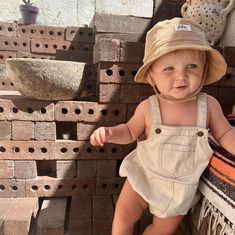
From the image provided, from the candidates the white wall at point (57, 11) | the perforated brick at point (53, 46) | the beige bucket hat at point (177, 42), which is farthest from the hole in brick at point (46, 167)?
the white wall at point (57, 11)

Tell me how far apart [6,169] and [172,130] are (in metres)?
0.89

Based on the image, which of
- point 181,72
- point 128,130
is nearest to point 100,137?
point 128,130

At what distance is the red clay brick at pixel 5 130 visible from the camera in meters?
1.32

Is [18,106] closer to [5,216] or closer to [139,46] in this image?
[5,216]

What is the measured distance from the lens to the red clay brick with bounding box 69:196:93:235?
3.94 ft

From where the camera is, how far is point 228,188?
29.8 inches

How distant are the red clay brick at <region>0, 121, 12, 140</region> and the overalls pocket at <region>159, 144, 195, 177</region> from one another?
81 centimetres

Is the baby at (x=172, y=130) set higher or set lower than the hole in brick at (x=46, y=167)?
higher

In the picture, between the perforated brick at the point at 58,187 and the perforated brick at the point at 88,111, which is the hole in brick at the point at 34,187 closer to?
the perforated brick at the point at 58,187

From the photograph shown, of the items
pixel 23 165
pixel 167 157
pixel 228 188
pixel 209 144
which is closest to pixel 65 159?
pixel 23 165

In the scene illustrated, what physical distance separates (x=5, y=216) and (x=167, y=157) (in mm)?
778

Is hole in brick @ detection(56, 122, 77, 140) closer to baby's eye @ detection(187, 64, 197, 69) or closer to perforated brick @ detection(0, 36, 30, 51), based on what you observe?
baby's eye @ detection(187, 64, 197, 69)

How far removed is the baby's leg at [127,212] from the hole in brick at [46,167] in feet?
1.83

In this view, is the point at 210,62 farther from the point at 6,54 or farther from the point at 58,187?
the point at 6,54
